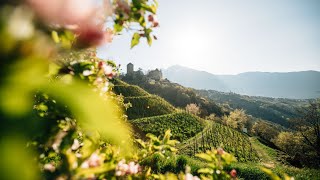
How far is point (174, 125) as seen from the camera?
46.7m

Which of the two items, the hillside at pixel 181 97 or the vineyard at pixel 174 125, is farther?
the hillside at pixel 181 97

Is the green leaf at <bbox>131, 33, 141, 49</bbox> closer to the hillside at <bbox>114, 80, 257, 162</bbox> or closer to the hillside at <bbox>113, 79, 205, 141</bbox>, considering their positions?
the hillside at <bbox>114, 80, 257, 162</bbox>

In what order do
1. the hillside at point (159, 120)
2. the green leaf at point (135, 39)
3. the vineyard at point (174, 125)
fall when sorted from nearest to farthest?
the green leaf at point (135, 39) < the vineyard at point (174, 125) < the hillside at point (159, 120)

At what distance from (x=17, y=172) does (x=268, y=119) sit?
210m

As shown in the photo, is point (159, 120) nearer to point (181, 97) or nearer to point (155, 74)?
point (181, 97)

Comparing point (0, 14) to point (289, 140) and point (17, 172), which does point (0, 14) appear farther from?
point (289, 140)

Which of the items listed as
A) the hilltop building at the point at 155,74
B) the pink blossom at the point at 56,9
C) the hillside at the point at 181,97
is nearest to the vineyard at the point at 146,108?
the hillside at the point at 181,97

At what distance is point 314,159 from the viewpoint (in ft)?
155

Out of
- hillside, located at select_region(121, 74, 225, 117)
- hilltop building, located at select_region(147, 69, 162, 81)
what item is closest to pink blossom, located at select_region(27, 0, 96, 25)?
hillside, located at select_region(121, 74, 225, 117)

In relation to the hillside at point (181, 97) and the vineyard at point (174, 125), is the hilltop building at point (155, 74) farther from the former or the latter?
the vineyard at point (174, 125)

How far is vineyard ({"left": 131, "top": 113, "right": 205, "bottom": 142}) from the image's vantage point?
4067 centimetres

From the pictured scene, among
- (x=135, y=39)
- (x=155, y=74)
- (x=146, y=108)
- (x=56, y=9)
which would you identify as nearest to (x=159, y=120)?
(x=146, y=108)

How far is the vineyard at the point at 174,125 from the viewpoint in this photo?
40675 mm

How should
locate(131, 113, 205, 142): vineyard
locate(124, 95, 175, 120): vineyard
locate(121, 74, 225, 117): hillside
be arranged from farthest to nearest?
locate(121, 74, 225, 117): hillside
locate(124, 95, 175, 120): vineyard
locate(131, 113, 205, 142): vineyard
